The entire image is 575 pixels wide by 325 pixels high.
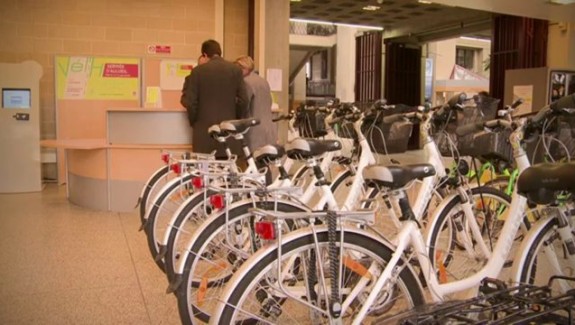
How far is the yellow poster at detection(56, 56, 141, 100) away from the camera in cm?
709

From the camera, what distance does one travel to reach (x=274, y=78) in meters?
6.65

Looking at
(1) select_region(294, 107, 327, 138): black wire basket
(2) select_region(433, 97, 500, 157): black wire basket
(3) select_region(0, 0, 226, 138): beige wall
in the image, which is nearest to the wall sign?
(3) select_region(0, 0, 226, 138): beige wall

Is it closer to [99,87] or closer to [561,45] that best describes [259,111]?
[99,87]

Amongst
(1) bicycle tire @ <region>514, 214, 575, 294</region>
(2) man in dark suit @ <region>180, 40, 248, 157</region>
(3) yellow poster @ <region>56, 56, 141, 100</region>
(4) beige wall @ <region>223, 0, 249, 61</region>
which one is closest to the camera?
(1) bicycle tire @ <region>514, 214, 575, 294</region>

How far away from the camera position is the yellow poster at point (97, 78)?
7086 mm

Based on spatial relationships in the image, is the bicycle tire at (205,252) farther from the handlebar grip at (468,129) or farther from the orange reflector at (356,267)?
the handlebar grip at (468,129)

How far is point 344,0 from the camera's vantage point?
32.0ft

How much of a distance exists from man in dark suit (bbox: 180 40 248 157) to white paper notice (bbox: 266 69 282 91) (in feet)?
6.68

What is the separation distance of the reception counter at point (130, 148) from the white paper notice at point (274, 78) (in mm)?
1843

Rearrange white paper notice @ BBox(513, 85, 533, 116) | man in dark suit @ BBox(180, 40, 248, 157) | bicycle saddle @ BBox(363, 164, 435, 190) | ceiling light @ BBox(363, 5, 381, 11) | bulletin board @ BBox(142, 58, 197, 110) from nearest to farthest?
1. bicycle saddle @ BBox(363, 164, 435, 190)
2. man in dark suit @ BBox(180, 40, 248, 157)
3. white paper notice @ BBox(513, 85, 533, 116)
4. bulletin board @ BBox(142, 58, 197, 110)
5. ceiling light @ BBox(363, 5, 381, 11)

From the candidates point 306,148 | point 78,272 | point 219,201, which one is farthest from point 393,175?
point 78,272

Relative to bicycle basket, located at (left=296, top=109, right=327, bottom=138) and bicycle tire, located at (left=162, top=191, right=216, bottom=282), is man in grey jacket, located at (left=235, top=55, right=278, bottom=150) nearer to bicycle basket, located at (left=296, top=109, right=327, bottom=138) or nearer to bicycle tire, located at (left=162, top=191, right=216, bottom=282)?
bicycle basket, located at (left=296, top=109, right=327, bottom=138)

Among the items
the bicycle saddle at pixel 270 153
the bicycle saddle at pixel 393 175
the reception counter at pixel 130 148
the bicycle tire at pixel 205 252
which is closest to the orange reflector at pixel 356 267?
the bicycle saddle at pixel 393 175

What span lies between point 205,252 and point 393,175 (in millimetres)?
895
